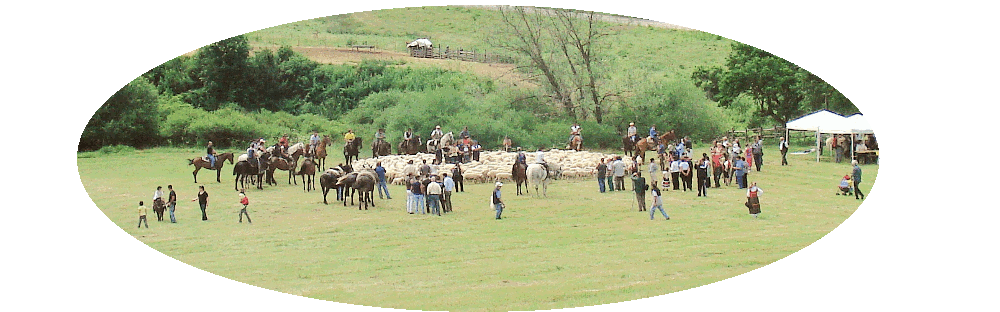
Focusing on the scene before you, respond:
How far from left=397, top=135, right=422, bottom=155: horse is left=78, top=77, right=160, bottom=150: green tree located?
7.01 metres

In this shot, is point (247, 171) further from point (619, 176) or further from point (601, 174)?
point (619, 176)

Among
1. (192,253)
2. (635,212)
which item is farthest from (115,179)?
(635,212)

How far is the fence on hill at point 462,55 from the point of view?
46438 mm

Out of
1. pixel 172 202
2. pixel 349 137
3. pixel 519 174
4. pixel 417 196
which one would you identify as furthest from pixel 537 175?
pixel 172 202

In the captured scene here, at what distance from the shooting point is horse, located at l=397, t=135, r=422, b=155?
140 ft

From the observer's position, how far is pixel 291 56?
146 ft

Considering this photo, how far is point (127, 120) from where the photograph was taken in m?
39.5

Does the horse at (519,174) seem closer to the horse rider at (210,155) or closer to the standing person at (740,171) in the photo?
the standing person at (740,171)

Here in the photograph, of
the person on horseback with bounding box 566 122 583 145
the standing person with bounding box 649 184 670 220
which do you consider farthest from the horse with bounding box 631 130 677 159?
the standing person with bounding box 649 184 670 220

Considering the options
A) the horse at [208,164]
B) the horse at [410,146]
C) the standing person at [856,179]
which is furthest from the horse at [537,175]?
the horse at [208,164]

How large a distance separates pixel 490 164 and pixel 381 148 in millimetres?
3561

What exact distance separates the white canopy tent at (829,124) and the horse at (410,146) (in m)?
10.9

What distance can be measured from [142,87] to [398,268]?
13337mm

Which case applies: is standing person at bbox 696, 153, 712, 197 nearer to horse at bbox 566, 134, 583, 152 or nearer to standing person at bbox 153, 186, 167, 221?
horse at bbox 566, 134, 583, 152
